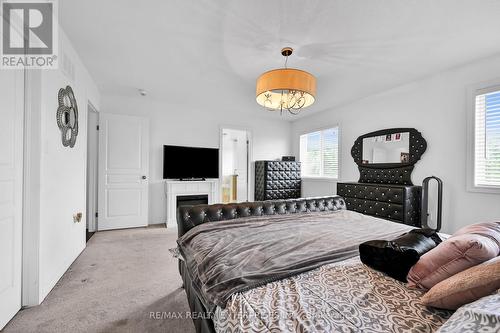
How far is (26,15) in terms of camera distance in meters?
1.78

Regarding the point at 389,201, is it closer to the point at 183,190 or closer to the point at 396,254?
the point at 396,254

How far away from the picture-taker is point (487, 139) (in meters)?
2.69

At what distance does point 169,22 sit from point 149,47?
600 mm

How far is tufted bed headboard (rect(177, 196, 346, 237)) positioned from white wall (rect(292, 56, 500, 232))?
1.58m

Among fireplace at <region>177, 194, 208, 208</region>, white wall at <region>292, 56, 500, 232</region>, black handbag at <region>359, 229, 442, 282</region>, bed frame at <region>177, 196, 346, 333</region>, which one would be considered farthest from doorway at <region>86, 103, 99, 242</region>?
white wall at <region>292, 56, 500, 232</region>

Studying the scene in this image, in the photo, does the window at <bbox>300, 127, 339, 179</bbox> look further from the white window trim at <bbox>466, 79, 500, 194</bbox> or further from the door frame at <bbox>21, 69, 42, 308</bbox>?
the door frame at <bbox>21, 69, 42, 308</bbox>

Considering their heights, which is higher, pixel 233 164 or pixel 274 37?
pixel 274 37

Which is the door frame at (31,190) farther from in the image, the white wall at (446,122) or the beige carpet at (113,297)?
the white wall at (446,122)

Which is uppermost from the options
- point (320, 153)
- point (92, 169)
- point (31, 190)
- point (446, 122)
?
point (446, 122)

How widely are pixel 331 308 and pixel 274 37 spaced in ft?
7.64

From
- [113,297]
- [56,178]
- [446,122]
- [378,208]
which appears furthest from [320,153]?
[56,178]

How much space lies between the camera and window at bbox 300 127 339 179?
4.92 metres

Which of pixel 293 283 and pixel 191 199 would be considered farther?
pixel 191 199

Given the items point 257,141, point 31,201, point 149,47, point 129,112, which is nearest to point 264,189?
point 257,141
